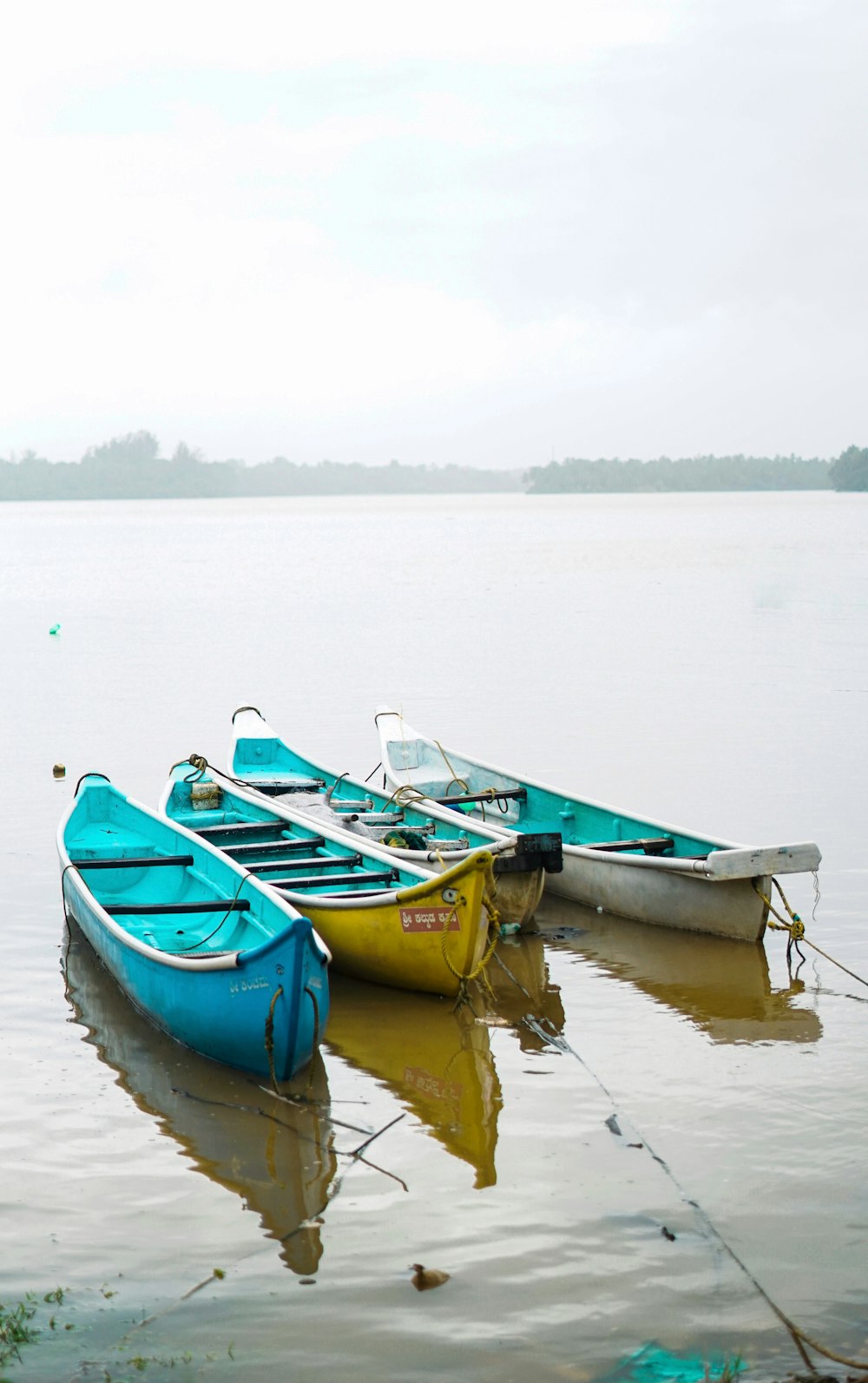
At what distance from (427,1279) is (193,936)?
4.14 m

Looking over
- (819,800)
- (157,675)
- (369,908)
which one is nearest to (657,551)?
(157,675)

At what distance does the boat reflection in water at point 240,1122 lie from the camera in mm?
6359

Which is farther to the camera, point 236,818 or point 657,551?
point 657,551

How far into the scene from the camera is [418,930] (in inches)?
348

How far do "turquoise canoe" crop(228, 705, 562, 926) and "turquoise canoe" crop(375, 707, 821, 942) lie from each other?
0.75 feet

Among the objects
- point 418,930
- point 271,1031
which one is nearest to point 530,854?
point 418,930

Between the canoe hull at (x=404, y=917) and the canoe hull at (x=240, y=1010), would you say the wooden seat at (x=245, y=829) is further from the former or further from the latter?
the canoe hull at (x=240, y=1010)

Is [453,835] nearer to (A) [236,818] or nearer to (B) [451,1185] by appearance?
(A) [236,818]

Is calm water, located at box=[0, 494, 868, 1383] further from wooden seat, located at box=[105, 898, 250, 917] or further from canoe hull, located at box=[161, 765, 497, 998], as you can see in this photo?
wooden seat, located at box=[105, 898, 250, 917]

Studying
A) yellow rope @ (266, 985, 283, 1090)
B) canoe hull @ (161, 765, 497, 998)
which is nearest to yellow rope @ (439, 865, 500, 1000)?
canoe hull @ (161, 765, 497, 998)

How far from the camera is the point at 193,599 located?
153 ft

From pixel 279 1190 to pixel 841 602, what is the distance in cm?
3671

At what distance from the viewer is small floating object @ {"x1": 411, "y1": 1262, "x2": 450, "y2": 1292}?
5590 mm

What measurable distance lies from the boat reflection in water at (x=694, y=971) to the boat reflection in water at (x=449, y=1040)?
22.1 inches
